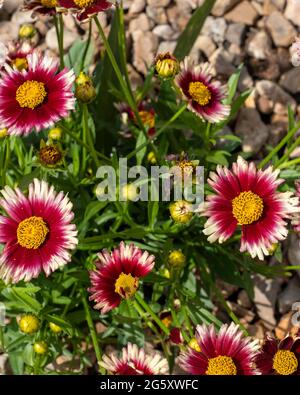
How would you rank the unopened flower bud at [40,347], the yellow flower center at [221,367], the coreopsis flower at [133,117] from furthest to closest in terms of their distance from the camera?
the coreopsis flower at [133,117] < the unopened flower bud at [40,347] < the yellow flower center at [221,367]

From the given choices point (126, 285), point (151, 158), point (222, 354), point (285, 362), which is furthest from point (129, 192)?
point (285, 362)

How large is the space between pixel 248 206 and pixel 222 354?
37cm

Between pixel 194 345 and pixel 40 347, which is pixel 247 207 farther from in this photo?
pixel 40 347

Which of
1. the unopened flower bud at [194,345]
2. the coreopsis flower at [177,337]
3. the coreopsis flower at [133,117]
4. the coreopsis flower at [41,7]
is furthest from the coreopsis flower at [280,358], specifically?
the coreopsis flower at [41,7]

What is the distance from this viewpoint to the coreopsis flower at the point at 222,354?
142cm

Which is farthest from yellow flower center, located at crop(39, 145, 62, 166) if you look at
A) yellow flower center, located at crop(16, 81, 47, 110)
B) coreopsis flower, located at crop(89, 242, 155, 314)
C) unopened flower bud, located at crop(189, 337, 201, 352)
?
unopened flower bud, located at crop(189, 337, 201, 352)

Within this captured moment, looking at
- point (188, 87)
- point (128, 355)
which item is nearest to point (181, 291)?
point (128, 355)

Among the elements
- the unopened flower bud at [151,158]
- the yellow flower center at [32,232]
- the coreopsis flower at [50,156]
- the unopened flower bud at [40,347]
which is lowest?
the unopened flower bud at [40,347]

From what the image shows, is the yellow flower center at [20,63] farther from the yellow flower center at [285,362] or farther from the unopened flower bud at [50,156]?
the yellow flower center at [285,362]

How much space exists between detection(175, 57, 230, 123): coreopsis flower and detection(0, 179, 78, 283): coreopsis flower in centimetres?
49

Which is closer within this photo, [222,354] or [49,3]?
[222,354]

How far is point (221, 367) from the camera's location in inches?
55.7

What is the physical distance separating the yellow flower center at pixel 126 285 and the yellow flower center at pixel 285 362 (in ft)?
1.27

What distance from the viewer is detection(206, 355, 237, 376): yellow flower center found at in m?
1.41
